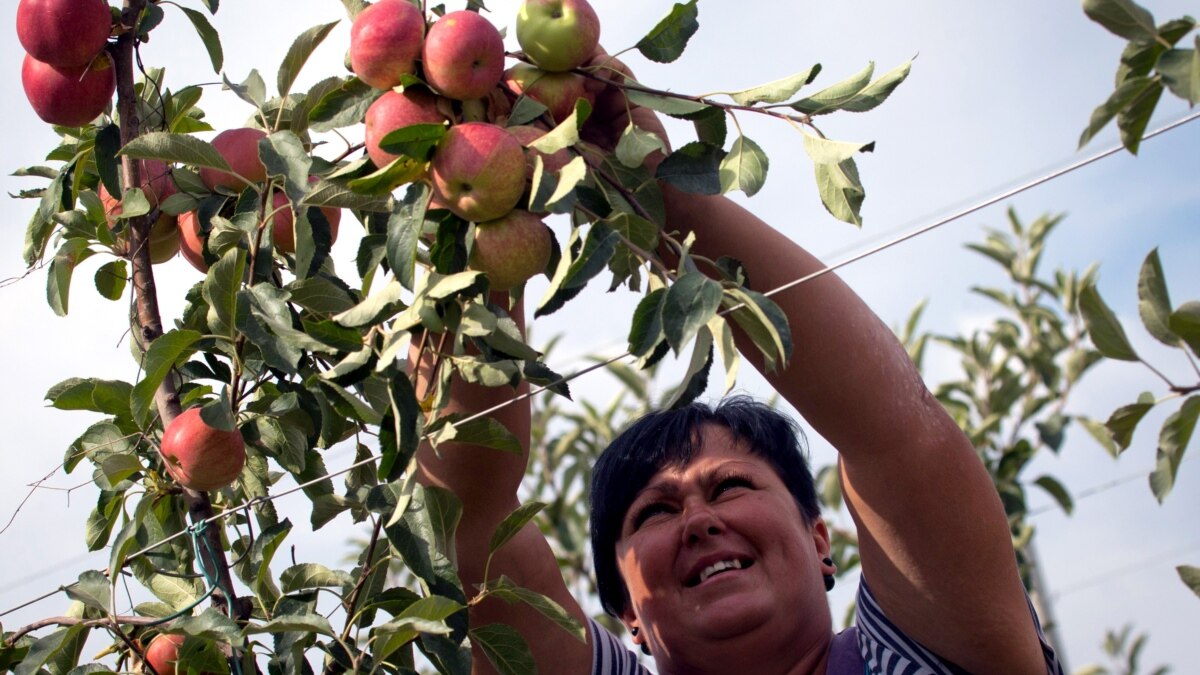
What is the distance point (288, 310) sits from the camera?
1292mm

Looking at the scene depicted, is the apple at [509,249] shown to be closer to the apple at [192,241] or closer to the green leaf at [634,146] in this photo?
the green leaf at [634,146]

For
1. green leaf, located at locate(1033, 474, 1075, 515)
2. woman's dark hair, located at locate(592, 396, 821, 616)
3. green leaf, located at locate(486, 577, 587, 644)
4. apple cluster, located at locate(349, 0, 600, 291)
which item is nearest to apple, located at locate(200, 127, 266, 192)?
apple cluster, located at locate(349, 0, 600, 291)

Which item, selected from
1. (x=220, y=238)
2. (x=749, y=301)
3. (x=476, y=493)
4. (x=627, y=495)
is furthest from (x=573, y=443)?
(x=749, y=301)

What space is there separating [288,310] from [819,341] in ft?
2.10

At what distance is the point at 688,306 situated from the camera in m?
1.03

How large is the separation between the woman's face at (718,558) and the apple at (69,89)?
0.98 meters

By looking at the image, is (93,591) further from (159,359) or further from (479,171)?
(479,171)

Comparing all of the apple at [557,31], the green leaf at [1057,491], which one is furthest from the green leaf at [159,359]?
the green leaf at [1057,491]

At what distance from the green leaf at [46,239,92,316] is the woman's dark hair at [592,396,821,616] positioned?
873 mm

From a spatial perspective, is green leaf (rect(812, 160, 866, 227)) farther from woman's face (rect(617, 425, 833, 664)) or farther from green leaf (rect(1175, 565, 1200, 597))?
woman's face (rect(617, 425, 833, 664))

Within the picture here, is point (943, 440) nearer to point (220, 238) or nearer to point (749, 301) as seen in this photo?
point (749, 301)

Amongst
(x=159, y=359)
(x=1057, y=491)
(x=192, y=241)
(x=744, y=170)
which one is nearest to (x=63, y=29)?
(x=192, y=241)

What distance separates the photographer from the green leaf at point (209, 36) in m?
1.68

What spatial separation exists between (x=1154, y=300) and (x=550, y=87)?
23.1 inches
